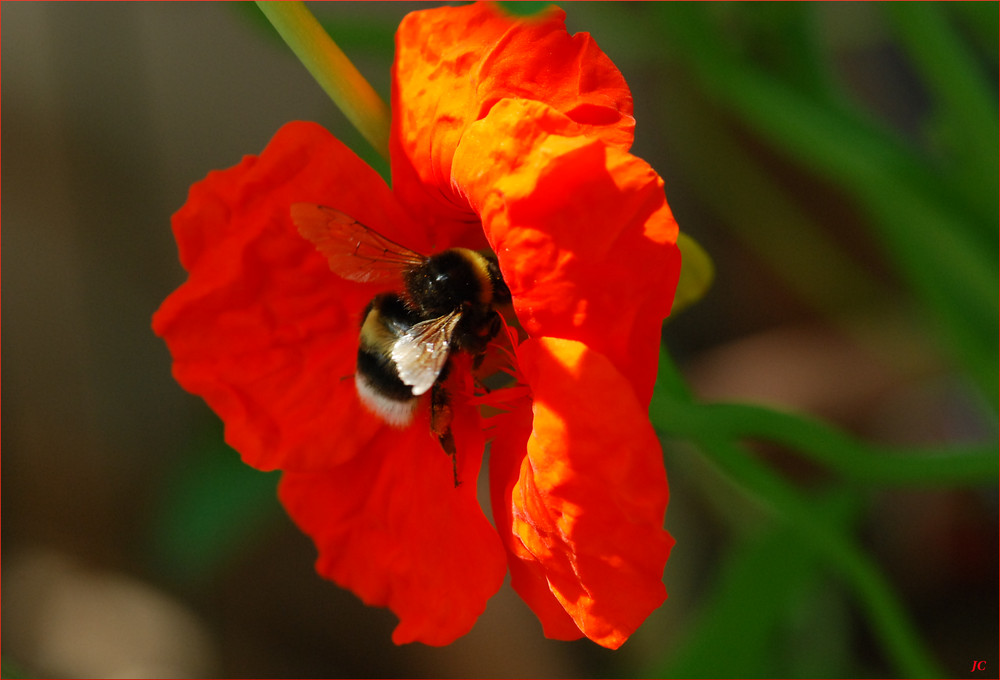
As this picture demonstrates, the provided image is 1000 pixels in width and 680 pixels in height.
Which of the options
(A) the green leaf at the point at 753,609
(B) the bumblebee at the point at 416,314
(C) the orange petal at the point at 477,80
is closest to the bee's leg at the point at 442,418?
(B) the bumblebee at the point at 416,314

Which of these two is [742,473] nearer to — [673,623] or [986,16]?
[986,16]

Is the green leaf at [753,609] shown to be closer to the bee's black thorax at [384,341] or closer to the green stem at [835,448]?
the green stem at [835,448]

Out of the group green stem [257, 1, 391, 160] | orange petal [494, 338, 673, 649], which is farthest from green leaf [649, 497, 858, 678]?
green stem [257, 1, 391, 160]

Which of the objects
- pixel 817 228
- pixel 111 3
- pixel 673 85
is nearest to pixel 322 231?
pixel 111 3

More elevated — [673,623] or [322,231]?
[322,231]

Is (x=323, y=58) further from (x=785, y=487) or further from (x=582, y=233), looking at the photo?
(x=785, y=487)

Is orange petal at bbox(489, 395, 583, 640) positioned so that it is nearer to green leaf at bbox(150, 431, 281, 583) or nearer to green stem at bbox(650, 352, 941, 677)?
green stem at bbox(650, 352, 941, 677)
